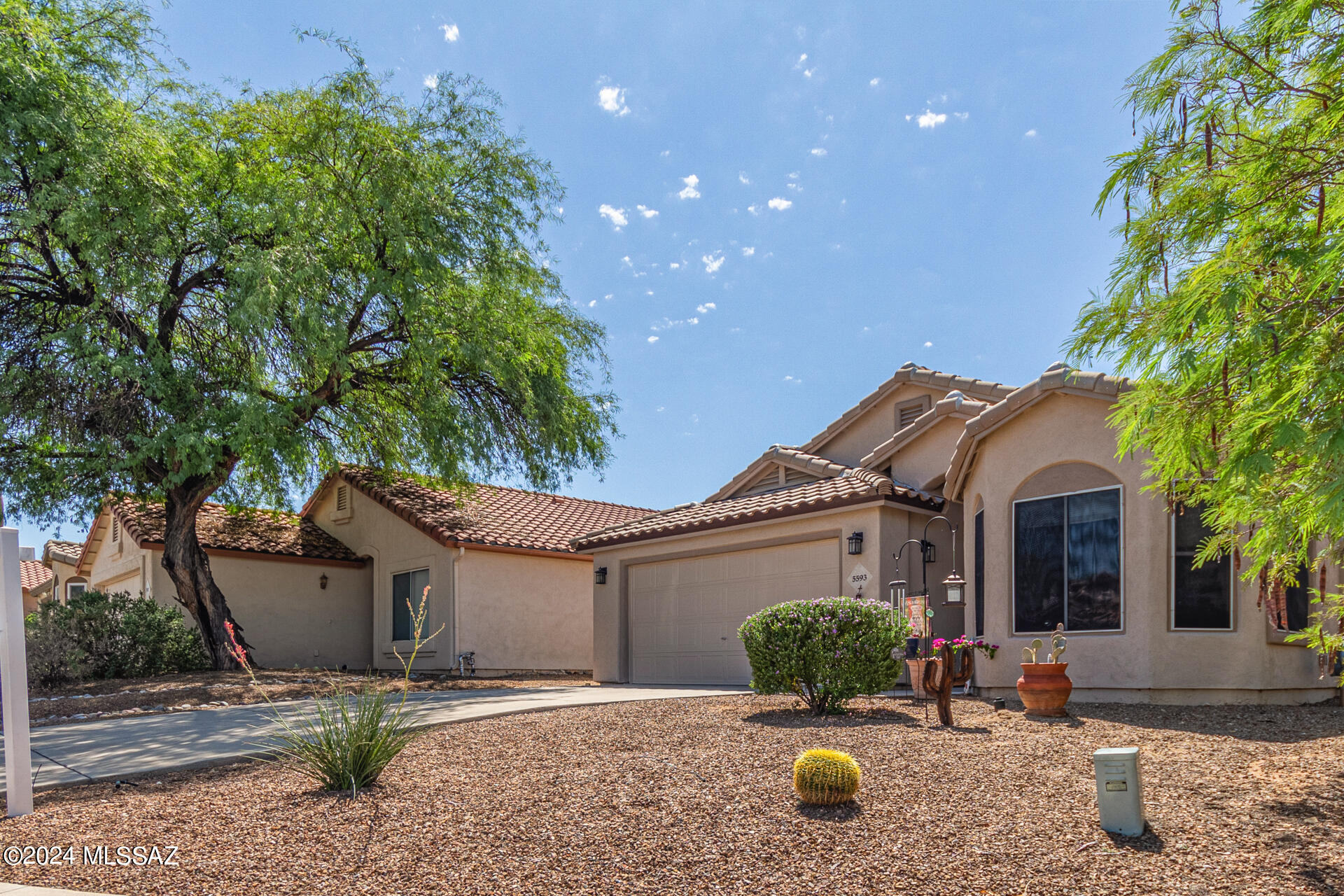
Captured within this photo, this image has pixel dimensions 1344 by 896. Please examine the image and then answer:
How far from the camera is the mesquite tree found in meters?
13.6

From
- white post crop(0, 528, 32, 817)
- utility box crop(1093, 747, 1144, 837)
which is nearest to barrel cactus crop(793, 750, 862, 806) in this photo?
utility box crop(1093, 747, 1144, 837)

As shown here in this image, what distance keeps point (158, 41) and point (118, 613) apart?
1011 centimetres

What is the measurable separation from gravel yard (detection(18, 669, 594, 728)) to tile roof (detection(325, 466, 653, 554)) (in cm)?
296

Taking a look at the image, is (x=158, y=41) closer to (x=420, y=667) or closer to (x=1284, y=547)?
(x=420, y=667)

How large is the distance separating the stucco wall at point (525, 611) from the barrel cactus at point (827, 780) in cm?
1372

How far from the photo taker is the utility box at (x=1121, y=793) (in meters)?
5.04

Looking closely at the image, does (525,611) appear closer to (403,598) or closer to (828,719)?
(403,598)

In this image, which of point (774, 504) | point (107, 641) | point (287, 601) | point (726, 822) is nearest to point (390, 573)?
point (287, 601)

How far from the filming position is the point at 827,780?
216 inches

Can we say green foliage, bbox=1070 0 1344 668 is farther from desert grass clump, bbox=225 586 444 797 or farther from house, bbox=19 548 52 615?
house, bbox=19 548 52 615

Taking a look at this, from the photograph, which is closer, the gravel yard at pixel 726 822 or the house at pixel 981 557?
the gravel yard at pixel 726 822

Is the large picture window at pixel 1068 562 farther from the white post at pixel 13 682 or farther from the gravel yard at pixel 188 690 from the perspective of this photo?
the white post at pixel 13 682

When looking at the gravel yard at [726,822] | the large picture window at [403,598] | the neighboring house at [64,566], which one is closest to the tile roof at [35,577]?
the neighboring house at [64,566]

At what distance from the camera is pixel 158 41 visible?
15.4m
